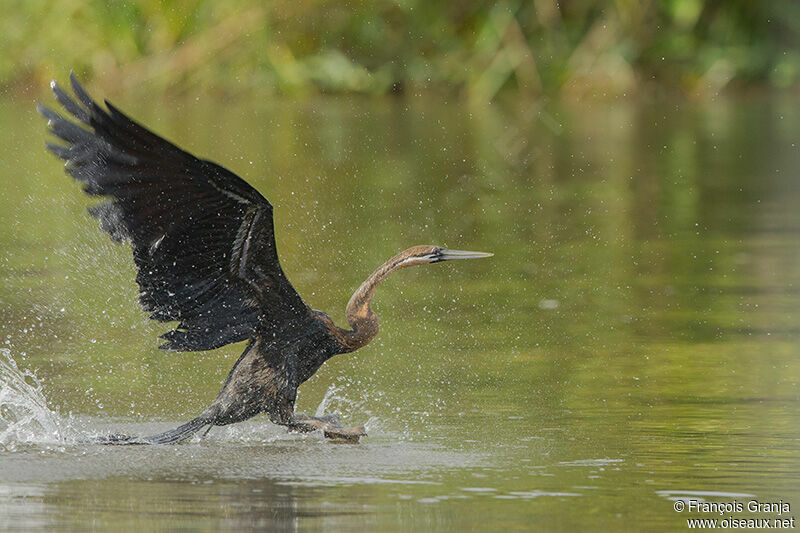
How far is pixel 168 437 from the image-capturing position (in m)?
7.05

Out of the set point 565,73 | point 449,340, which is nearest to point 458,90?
point 565,73

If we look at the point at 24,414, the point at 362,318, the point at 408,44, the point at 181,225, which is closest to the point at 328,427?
the point at 362,318

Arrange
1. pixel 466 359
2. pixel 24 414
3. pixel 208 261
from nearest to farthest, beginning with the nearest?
pixel 208 261
pixel 24 414
pixel 466 359

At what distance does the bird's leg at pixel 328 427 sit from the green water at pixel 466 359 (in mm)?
66

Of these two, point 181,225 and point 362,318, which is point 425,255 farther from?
point 181,225

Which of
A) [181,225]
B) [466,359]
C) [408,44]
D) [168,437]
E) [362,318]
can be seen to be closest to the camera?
[181,225]

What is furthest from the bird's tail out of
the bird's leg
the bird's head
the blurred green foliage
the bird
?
the blurred green foliage

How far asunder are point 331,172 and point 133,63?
10030 mm

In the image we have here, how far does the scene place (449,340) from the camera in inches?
361

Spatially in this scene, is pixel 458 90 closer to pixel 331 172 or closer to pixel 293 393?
pixel 331 172

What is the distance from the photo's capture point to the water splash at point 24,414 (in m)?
7.13

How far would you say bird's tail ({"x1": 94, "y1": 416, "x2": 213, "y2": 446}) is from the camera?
6.97 meters

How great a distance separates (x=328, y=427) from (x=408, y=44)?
20.7 meters

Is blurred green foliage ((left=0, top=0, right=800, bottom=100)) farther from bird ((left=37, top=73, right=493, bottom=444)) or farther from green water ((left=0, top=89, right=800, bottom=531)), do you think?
bird ((left=37, top=73, right=493, bottom=444))
